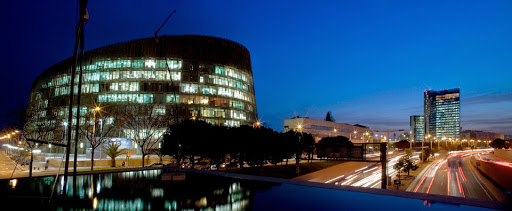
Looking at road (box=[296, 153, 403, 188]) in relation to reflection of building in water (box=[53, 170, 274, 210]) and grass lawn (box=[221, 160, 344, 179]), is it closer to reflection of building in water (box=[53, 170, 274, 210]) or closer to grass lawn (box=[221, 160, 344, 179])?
grass lawn (box=[221, 160, 344, 179])

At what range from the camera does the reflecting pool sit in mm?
11914

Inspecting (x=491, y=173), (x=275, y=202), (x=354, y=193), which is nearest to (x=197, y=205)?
(x=275, y=202)

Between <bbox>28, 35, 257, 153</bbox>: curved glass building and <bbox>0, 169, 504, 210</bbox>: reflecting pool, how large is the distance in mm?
84941


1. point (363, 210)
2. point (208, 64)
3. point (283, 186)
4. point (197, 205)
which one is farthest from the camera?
point (208, 64)

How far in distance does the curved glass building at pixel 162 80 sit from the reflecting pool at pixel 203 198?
8494cm

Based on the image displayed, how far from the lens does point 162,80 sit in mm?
106188

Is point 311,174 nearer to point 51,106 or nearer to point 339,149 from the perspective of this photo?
point 339,149

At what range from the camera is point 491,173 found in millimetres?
63344

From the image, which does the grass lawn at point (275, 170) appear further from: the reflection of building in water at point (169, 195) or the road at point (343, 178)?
the reflection of building in water at point (169, 195)

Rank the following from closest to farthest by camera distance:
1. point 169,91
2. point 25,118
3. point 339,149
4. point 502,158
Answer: point 339,149
point 25,118
point 502,158
point 169,91

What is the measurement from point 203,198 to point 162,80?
97507 mm

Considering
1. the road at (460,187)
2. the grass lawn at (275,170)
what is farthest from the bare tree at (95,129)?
the road at (460,187)

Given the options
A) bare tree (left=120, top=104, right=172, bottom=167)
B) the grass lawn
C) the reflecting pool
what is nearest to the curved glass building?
bare tree (left=120, top=104, right=172, bottom=167)

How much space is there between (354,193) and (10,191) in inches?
638
